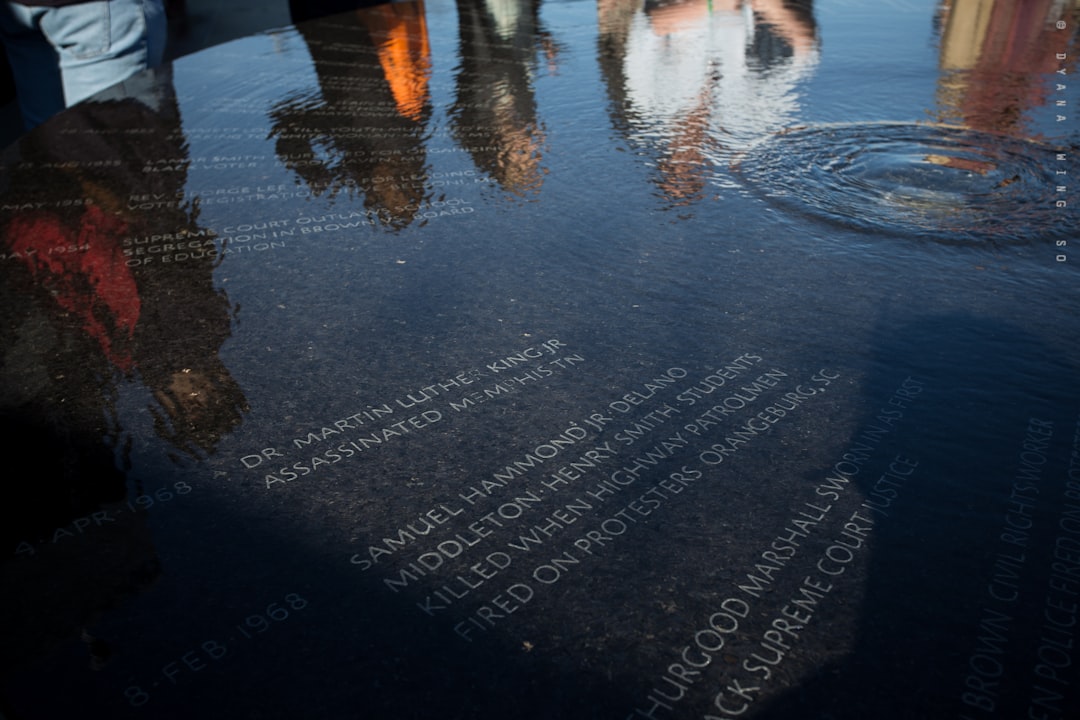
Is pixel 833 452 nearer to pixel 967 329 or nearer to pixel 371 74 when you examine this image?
pixel 967 329

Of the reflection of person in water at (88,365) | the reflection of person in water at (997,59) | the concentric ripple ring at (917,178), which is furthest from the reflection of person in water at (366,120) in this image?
the reflection of person in water at (997,59)

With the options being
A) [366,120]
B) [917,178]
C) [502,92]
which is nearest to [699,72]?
[502,92]

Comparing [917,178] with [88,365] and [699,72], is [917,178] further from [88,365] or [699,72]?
[88,365]

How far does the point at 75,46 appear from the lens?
19.3ft

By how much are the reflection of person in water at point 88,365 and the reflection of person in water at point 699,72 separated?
92.5 inches

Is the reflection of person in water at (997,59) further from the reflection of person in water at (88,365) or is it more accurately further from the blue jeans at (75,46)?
the blue jeans at (75,46)

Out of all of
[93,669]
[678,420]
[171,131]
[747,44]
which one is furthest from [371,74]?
[93,669]

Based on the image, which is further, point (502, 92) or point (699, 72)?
point (699, 72)

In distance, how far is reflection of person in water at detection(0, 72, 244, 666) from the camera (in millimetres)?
2064

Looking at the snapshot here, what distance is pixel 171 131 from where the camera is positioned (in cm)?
545

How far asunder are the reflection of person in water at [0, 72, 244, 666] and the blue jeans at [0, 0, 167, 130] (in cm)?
126

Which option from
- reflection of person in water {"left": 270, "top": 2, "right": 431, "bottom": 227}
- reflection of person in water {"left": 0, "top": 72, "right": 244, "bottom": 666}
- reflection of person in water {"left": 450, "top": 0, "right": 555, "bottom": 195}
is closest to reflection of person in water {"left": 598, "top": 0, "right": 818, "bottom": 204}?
reflection of person in water {"left": 450, "top": 0, "right": 555, "bottom": 195}

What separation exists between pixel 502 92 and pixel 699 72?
1512mm

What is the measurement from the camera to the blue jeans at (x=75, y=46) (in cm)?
572
